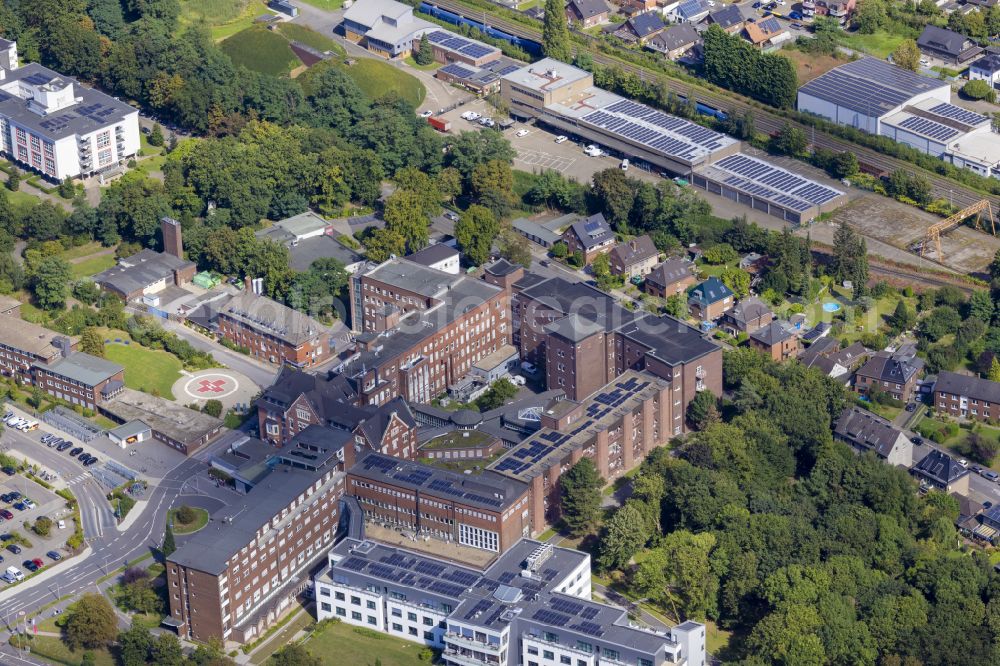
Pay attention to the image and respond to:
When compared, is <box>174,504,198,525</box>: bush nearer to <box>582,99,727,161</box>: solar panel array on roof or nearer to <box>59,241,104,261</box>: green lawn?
<box>59,241,104,261</box>: green lawn

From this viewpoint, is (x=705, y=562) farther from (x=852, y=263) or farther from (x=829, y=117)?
(x=829, y=117)

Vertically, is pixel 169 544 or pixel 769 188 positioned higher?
pixel 769 188

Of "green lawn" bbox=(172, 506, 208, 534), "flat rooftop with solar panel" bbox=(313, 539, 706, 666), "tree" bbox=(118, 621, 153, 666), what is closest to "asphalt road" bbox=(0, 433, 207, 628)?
"green lawn" bbox=(172, 506, 208, 534)

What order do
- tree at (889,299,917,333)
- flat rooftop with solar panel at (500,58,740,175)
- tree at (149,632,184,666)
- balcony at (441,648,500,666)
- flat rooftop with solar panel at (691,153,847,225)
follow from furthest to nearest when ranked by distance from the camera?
flat rooftop with solar panel at (500,58,740,175), flat rooftop with solar panel at (691,153,847,225), tree at (889,299,917,333), tree at (149,632,184,666), balcony at (441,648,500,666)

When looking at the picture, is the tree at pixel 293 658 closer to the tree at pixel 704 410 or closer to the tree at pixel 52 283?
the tree at pixel 704 410

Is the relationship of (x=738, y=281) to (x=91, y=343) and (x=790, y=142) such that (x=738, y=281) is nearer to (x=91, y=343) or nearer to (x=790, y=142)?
(x=790, y=142)

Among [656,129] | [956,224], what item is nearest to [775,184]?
[656,129]
